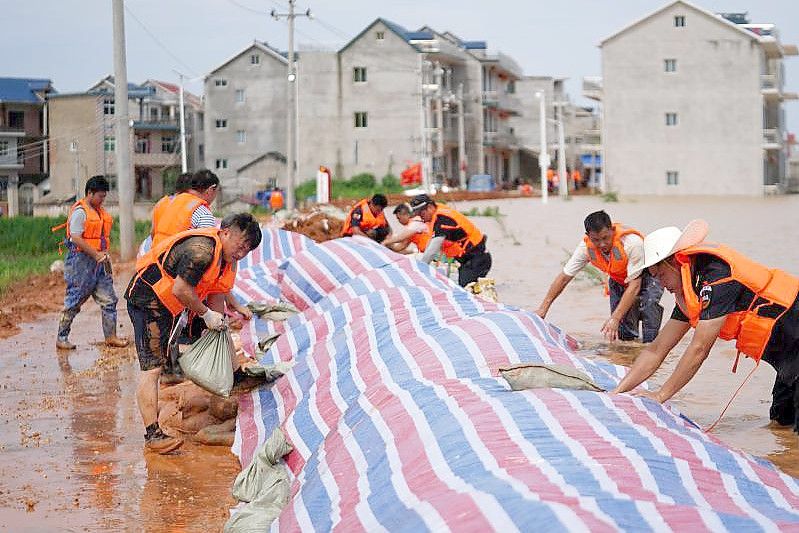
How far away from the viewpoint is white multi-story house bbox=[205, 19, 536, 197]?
2124 inches

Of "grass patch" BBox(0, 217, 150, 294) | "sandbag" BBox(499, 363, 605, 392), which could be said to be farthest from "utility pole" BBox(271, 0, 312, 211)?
"sandbag" BBox(499, 363, 605, 392)

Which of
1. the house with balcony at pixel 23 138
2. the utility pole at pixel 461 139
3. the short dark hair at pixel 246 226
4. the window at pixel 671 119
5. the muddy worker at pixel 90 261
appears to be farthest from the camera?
the utility pole at pixel 461 139

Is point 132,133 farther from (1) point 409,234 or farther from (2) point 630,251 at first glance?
(2) point 630,251

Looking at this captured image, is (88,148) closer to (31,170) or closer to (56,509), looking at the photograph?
(31,170)

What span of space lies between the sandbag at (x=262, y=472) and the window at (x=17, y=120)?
5765 centimetres

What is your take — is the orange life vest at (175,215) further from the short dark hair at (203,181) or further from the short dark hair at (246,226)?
the short dark hair at (246,226)

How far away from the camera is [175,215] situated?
8.71 meters

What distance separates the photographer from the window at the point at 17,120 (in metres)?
59.6

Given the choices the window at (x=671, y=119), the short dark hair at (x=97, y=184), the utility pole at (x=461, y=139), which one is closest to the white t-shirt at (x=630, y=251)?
the short dark hair at (x=97, y=184)

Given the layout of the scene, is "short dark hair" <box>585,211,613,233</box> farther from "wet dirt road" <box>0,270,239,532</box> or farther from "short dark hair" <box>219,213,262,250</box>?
"wet dirt road" <box>0,270,239,532</box>

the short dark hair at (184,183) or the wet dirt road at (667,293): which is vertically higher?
the short dark hair at (184,183)

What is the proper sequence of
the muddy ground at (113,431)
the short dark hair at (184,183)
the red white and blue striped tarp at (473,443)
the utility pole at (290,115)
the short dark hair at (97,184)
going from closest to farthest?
the red white and blue striped tarp at (473,443) < the muddy ground at (113,431) < the short dark hair at (184,183) < the short dark hair at (97,184) < the utility pole at (290,115)

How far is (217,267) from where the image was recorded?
20.5 ft

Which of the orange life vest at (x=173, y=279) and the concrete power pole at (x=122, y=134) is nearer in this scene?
the orange life vest at (x=173, y=279)
